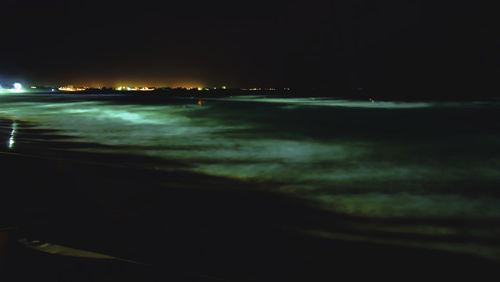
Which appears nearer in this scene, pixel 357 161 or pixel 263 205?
pixel 263 205

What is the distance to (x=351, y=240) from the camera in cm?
401

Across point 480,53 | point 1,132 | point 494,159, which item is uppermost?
point 480,53

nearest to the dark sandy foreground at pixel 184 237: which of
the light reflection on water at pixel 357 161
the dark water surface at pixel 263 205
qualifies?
the dark water surface at pixel 263 205

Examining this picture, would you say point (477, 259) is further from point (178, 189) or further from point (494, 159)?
point (494, 159)

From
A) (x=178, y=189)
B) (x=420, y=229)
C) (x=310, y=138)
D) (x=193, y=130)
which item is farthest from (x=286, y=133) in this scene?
(x=420, y=229)

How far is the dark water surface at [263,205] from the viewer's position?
11.9ft

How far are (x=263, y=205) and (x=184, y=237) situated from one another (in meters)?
1.48

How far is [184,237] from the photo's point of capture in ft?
13.3

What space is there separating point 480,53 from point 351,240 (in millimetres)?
114816

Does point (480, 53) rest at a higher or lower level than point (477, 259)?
higher

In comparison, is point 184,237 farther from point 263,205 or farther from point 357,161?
point 357,161

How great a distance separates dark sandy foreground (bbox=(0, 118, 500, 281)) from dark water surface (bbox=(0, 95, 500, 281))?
2 centimetres

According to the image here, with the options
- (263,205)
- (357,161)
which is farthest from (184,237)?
(357,161)

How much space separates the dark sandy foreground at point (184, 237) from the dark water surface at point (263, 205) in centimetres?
2
